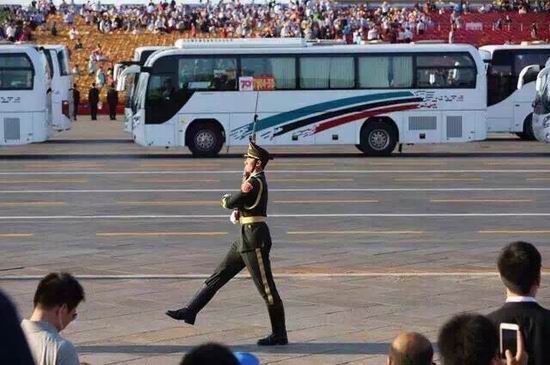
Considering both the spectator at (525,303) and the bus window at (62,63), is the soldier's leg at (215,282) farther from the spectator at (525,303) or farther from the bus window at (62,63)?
the bus window at (62,63)

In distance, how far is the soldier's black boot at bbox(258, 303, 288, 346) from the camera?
466 inches

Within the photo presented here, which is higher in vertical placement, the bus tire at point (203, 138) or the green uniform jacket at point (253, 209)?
the green uniform jacket at point (253, 209)

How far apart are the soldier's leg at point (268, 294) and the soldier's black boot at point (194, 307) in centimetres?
64

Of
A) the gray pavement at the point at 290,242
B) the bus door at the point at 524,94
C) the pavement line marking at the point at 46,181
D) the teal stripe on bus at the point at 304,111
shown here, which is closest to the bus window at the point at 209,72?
the teal stripe on bus at the point at 304,111

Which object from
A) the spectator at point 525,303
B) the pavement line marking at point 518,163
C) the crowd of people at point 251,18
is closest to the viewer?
the spectator at point 525,303

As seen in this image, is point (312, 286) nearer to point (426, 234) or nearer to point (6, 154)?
point (426, 234)

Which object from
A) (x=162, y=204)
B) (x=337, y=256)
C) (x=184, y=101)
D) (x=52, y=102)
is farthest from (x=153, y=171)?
(x=337, y=256)

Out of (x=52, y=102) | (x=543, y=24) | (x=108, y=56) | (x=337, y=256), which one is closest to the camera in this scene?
(x=337, y=256)

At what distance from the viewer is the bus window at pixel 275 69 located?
1517 inches

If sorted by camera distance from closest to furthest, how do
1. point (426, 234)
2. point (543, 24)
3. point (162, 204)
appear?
point (426, 234) → point (162, 204) → point (543, 24)

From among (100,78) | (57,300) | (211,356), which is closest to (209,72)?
(100,78)

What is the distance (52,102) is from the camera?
1734 inches

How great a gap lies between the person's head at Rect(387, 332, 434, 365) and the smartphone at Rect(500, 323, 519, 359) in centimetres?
73

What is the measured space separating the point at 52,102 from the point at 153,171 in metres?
12.0
